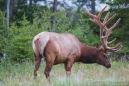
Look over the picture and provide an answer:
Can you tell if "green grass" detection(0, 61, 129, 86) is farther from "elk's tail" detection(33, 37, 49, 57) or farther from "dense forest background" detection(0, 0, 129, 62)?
"dense forest background" detection(0, 0, 129, 62)

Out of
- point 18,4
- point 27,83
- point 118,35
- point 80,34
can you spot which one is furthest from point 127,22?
point 18,4

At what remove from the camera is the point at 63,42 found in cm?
1053

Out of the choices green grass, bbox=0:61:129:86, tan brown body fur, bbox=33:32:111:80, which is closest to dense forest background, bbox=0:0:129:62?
green grass, bbox=0:61:129:86

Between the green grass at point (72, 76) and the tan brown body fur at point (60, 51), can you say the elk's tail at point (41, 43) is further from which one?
the green grass at point (72, 76)

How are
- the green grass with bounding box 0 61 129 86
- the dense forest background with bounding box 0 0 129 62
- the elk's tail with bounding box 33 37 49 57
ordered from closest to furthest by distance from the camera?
the green grass with bounding box 0 61 129 86 → the elk's tail with bounding box 33 37 49 57 → the dense forest background with bounding box 0 0 129 62

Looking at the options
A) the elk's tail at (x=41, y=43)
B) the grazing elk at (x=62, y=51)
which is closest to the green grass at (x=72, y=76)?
the grazing elk at (x=62, y=51)

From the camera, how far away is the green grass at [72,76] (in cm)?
838

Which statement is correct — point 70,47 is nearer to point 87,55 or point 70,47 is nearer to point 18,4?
point 87,55

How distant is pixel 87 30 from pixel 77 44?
38.7ft

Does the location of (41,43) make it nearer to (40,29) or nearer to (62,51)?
(62,51)

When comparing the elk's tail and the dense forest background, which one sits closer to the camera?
the elk's tail

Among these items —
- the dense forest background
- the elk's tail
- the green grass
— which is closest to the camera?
the green grass

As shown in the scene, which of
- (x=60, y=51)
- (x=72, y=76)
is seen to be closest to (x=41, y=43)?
(x=60, y=51)

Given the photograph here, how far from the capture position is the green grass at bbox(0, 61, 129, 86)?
8.38 m
